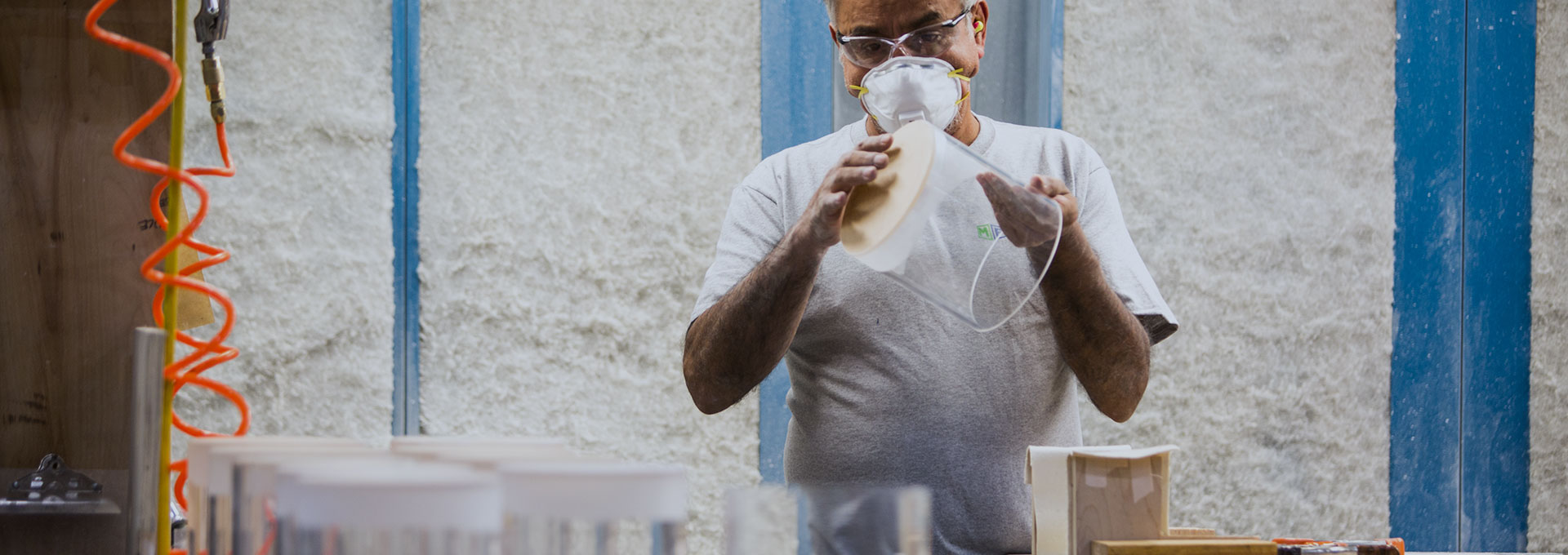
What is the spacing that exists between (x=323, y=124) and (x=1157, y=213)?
1.92m

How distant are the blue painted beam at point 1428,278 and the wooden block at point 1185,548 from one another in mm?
2132

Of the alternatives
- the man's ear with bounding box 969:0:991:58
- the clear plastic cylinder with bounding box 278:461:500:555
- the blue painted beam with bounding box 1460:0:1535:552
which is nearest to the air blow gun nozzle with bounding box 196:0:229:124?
the clear plastic cylinder with bounding box 278:461:500:555

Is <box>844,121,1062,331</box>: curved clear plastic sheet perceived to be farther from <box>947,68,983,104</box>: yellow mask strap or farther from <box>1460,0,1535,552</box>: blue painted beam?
<box>1460,0,1535,552</box>: blue painted beam

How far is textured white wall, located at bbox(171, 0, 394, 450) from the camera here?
2441 mm

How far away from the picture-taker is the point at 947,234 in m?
1.59

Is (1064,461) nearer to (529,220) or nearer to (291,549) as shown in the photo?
(291,549)

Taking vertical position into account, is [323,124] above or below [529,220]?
above

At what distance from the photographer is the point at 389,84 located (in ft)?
8.31

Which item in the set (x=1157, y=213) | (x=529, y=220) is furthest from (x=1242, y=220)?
(x=529, y=220)

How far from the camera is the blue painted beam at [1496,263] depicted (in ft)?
9.59

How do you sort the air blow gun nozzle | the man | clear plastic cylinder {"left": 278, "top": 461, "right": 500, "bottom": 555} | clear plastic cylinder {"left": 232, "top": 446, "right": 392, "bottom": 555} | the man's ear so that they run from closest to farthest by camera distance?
clear plastic cylinder {"left": 278, "top": 461, "right": 500, "bottom": 555}
clear plastic cylinder {"left": 232, "top": 446, "right": 392, "bottom": 555}
the air blow gun nozzle
the man
the man's ear

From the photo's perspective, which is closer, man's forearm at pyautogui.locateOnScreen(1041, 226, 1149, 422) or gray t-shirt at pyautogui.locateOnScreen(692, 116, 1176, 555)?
man's forearm at pyautogui.locateOnScreen(1041, 226, 1149, 422)

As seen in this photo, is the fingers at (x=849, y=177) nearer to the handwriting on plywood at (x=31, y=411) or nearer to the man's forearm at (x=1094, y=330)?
the man's forearm at (x=1094, y=330)

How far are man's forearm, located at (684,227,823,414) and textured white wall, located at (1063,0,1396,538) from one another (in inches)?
59.0
